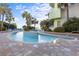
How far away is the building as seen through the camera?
1.58 meters

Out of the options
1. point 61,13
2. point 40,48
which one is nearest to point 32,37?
point 40,48

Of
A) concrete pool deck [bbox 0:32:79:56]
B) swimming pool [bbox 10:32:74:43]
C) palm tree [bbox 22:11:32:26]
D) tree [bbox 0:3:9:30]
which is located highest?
tree [bbox 0:3:9:30]

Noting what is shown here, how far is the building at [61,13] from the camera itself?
1.58 meters

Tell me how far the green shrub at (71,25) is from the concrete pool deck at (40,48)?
89mm

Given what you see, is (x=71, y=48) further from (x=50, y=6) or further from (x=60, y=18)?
(x=50, y=6)

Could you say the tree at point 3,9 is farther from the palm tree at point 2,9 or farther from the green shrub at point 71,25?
the green shrub at point 71,25

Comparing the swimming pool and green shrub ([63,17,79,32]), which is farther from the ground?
green shrub ([63,17,79,32])

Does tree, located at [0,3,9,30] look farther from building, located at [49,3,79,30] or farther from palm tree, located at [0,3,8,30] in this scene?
building, located at [49,3,79,30]

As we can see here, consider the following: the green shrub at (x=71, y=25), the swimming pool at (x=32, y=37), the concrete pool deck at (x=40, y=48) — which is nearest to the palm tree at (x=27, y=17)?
the swimming pool at (x=32, y=37)

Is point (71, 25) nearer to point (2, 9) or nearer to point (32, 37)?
point (32, 37)

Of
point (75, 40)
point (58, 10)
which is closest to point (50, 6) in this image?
point (58, 10)

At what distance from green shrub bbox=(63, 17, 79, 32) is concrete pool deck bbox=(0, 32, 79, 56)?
9 centimetres

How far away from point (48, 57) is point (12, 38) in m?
0.39

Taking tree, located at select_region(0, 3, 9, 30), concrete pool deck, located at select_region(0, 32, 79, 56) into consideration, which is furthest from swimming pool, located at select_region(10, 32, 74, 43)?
tree, located at select_region(0, 3, 9, 30)
